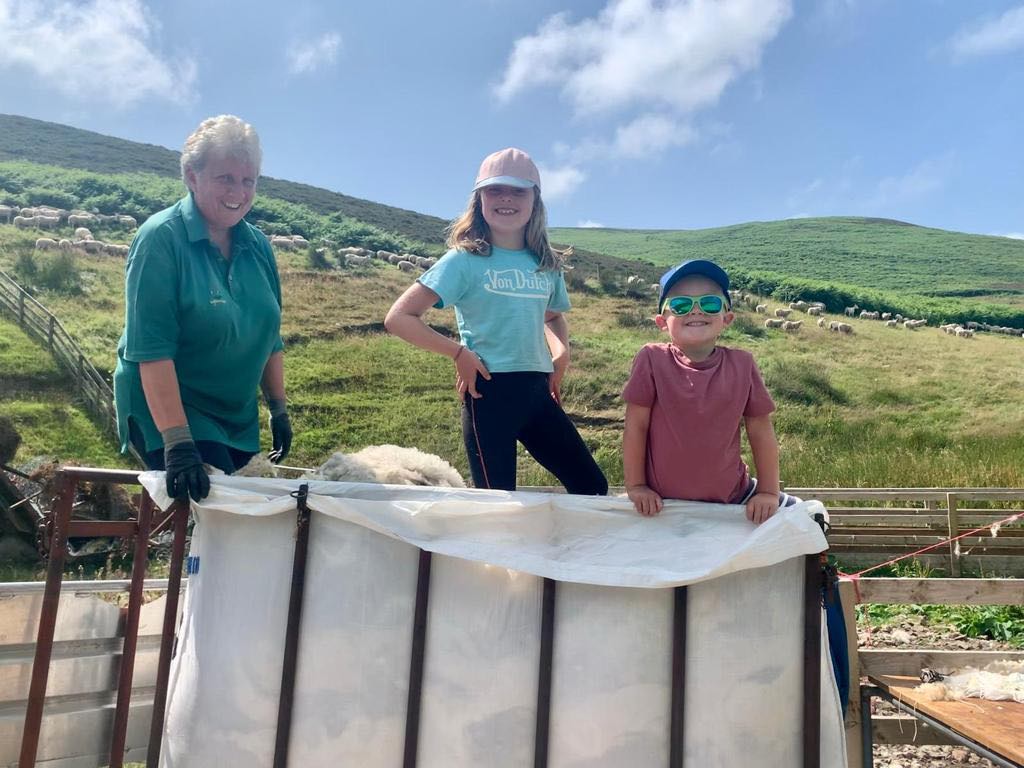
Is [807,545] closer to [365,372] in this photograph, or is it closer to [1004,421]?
[365,372]

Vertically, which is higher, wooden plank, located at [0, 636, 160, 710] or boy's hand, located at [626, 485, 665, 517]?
boy's hand, located at [626, 485, 665, 517]

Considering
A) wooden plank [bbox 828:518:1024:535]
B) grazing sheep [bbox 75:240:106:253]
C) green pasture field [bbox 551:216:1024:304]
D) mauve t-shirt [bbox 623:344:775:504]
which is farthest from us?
green pasture field [bbox 551:216:1024:304]

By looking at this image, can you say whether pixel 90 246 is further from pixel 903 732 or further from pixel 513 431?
pixel 903 732

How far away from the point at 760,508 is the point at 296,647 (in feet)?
4.92

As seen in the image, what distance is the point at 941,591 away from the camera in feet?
11.8

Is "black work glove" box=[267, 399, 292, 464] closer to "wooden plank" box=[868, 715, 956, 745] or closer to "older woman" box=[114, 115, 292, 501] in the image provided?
"older woman" box=[114, 115, 292, 501]

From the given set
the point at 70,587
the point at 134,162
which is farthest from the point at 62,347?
the point at 134,162

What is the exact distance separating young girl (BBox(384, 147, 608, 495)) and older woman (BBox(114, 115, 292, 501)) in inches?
23.0

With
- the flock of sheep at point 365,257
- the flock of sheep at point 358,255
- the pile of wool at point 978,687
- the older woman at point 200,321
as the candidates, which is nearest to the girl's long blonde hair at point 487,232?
the older woman at point 200,321

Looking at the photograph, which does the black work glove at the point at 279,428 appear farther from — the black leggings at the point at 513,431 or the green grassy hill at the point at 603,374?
the green grassy hill at the point at 603,374

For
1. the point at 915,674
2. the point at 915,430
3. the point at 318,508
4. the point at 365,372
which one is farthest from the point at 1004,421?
the point at 318,508

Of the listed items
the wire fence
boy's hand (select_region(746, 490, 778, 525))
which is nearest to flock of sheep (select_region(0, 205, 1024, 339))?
the wire fence

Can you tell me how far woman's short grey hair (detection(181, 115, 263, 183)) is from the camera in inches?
111

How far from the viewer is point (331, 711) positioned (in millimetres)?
2338
